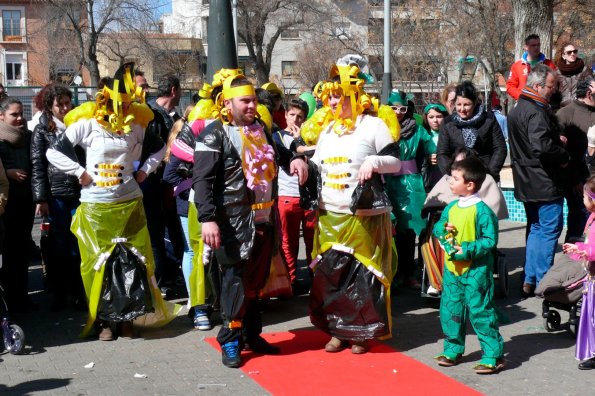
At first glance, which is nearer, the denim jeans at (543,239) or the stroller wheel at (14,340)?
the stroller wheel at (14,340)

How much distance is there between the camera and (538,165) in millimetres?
7742

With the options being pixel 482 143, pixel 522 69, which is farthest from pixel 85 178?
pixel 522 69

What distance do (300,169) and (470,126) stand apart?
2.21m

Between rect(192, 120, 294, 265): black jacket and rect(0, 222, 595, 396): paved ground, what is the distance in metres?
0.82

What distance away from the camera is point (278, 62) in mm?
63000

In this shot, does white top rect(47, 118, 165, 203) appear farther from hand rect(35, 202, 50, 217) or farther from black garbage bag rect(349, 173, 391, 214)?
black garbage bag rect(349, 173, 391, 214)

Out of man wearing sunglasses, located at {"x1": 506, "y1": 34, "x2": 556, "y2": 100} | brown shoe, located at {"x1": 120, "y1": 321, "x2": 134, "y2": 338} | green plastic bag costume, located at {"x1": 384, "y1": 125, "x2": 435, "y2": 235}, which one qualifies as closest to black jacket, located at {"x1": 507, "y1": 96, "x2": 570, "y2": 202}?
green plastic bag costume, located at {"x1": 384, "y1": 125, "x2": 435, "y2": 235}

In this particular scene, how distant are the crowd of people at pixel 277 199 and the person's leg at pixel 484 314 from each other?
0.01 metres

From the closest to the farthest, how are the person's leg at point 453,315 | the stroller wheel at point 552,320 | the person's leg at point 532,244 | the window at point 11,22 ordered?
the person's leg at point 453,315, the stroller wheel at point 552,320, the person's leg at point 532,244, the window at point 11,22

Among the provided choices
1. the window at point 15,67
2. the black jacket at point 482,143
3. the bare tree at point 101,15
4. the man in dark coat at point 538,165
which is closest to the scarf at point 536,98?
the man in dark coat at point 538,165

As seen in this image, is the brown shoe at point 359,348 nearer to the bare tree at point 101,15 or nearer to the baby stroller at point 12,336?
the baby stroller at point 12,336

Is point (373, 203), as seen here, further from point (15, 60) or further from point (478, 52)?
point (15, 60)

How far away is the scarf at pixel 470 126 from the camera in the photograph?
7.74 metres

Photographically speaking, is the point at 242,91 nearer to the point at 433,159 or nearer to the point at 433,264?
the point at 433,264
